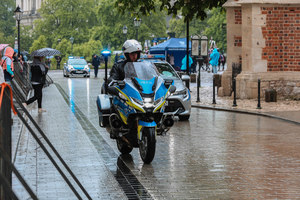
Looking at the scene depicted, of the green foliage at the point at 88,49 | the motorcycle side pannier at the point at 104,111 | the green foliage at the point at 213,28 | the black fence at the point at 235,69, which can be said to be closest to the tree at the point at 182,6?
the black fence at the point at 235,69

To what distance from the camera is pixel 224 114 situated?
18844 millimetres

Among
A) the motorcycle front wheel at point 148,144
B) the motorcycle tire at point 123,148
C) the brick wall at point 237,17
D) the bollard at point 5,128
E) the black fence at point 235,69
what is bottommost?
the motorcycle tire at point 123,148

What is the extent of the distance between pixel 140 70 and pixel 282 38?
573 inches

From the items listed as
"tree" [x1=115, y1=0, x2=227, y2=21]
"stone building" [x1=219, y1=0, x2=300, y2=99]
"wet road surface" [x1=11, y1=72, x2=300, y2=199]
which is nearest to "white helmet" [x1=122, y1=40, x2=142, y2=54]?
"wet road surface" [x1=11, y1=72, x2=300, y2=199]

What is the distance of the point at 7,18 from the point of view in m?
134

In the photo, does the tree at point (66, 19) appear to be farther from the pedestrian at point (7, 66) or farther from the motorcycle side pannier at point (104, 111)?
the motorcycle side pannier at point (104, 111)

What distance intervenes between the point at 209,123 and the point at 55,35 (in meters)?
85.2

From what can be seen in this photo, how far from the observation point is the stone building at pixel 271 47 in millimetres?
23609

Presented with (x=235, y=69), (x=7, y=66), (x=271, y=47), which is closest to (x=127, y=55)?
(x=7, y=66)

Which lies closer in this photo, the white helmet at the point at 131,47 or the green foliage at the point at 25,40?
the white helmet at the point at 131,47

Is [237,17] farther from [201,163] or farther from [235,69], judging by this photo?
[201,163]

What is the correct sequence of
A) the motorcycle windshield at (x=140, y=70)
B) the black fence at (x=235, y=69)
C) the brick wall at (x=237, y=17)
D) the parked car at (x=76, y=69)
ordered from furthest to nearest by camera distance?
the parked car at (x=76, y=69) < the brick wall at (x=237, y=17) < the black fence at (x=235, y=69) < the motorcycle windshield at (x=140, y=70)

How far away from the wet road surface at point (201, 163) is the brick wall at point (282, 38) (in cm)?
812

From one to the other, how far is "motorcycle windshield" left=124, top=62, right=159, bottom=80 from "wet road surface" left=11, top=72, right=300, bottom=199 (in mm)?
1261
